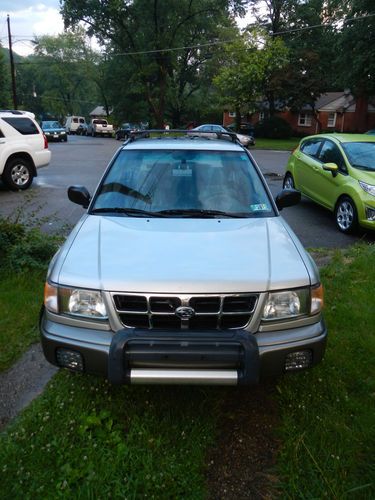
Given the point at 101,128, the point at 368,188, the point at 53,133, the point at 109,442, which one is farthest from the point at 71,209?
the point at 101,128

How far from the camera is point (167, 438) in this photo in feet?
8.97

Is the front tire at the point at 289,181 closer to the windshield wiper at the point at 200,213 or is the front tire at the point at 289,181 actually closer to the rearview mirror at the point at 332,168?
the rearview mirror at the point at 332,168

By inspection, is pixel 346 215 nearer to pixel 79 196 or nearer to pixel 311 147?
pixel 311 147

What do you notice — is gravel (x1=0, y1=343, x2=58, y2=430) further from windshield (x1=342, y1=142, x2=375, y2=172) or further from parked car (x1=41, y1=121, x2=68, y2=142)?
parked car (x1=41, y1=121, x2=68, y2=142)

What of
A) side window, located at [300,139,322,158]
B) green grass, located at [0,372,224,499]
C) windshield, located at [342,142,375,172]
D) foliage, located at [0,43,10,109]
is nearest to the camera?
green grass, located at [0,372,224,499]

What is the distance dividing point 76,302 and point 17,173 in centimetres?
931

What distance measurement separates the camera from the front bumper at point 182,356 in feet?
7.99

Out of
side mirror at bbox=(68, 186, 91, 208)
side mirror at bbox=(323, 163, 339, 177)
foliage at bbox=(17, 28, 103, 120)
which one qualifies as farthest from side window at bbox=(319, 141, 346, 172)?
foliage at bbox=(17, 28, 103, 120)

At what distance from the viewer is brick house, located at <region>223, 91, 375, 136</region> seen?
45.2 meters

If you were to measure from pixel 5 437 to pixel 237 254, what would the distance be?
1769mm

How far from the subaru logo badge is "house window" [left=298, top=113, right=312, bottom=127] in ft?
161

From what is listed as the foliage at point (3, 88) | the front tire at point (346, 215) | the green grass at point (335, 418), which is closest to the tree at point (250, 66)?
the foliage at point (3, 88)

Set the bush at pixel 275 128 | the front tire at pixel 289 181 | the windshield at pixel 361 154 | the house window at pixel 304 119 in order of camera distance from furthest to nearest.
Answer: the house window at pixel 304 119 → the bush at pixel 275 128 → the front tire at pixel 289 181 → the windshield at pixel 361 154

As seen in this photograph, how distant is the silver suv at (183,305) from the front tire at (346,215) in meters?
4.51
